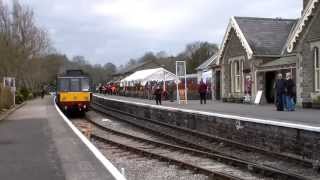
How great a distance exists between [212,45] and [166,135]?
8545cm

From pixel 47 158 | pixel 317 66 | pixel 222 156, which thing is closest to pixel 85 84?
pixel 317 66

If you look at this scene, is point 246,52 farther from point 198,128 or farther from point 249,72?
point 198,128

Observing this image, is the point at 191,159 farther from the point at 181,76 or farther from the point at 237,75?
the point at 237,75

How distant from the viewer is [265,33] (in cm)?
3859

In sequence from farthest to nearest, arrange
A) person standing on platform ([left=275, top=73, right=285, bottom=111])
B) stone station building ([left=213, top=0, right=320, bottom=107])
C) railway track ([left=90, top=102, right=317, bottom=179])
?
stone station building ([left=213, top=0, right=320, bottom=107]) < person standing on platform ([left=275, top=73, right=285, bottom=111]) < railway track ([left=90, top=102, right=317, bottom=179])

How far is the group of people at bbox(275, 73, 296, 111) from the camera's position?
80.0 ft

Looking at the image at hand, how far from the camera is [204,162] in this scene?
15656 mm

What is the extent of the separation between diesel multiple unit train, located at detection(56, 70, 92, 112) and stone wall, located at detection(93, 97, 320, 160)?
11.1 m

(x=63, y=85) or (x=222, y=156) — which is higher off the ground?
(x=63, y=85)

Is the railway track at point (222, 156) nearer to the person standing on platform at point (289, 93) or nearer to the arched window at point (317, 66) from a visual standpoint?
the person standing on platform at point (289, 93)

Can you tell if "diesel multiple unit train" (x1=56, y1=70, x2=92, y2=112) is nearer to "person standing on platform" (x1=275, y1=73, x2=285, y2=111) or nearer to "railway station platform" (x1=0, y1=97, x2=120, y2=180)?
"person standing on platform" (x1=275, y1=73, x2=285, y2=111)

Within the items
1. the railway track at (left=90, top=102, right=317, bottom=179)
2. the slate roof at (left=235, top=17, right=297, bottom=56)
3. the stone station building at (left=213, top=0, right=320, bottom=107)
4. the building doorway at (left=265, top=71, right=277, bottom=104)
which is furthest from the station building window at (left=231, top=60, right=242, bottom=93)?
the railway track at (left=90, top=102, right=317, bottom=179)

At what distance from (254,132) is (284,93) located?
7.63m

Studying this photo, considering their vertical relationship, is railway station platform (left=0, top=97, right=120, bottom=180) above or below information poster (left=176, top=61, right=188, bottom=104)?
below
